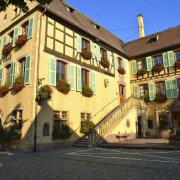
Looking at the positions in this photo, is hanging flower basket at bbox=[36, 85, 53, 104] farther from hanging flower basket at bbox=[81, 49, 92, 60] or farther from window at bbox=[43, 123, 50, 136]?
hanging flower basket at bbox=[81, 49, 92, 60]

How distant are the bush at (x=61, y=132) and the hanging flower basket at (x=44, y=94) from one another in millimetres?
1797

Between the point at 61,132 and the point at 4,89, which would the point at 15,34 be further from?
the point at 61,132

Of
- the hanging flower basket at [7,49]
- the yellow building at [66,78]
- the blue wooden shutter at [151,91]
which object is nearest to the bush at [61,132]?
the yellow building at [66,78]

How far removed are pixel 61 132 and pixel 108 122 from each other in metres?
3.56

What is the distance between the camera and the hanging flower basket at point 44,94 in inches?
498

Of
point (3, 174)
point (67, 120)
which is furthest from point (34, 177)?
point (67, 120)

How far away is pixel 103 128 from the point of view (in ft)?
49.4

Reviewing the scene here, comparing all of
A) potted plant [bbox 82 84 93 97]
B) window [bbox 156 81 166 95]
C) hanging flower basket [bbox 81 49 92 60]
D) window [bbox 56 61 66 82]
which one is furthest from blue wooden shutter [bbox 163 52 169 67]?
window [bbox 56 61 66 82]

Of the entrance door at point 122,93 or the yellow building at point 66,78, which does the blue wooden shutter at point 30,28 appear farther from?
the entrance door at point 122,93

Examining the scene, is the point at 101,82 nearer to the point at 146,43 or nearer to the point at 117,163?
the point at 146,43

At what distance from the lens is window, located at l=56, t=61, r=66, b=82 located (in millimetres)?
14711

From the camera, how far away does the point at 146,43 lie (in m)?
23.4

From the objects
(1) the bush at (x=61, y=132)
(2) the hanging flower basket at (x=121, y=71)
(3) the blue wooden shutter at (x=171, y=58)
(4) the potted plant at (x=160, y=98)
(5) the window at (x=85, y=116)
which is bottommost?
(1) the bush at (x=61, y=132)

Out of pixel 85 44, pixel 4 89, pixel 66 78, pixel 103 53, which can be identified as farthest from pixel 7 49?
pixel 103 53
